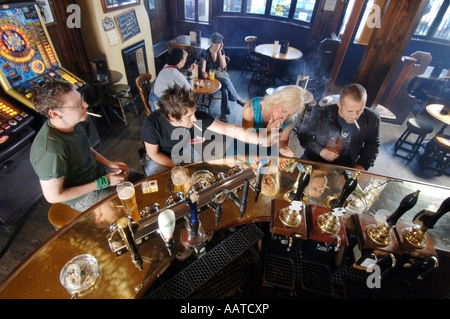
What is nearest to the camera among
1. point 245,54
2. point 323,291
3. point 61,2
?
point 323,291

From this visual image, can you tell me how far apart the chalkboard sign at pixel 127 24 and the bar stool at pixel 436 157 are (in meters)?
6.04

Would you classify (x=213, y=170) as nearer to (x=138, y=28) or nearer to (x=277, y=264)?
(x=277, y=264)

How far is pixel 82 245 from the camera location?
4.95 ft

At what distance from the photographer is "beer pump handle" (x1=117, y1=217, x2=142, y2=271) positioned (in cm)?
112

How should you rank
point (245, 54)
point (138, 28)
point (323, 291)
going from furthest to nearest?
point (245, 54) → point (138, 28) → point (323, 291)

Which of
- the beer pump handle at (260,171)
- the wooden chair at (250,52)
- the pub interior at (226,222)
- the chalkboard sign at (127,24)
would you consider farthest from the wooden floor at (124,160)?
the beer pump handle at (260,171)

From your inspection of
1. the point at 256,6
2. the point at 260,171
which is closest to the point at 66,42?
the point at 260,171

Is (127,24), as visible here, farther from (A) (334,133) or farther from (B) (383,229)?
(B) (383,229)

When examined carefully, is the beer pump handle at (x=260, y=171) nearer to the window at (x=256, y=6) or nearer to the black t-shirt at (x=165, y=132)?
the black t-shirt at (x=165, y=132)

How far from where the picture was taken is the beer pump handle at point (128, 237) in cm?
112
